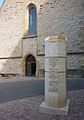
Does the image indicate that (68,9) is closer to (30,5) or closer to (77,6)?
(77,6)

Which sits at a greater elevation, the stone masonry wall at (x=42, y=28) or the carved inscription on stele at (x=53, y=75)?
the stone masonry wall at (x=42, y=28)

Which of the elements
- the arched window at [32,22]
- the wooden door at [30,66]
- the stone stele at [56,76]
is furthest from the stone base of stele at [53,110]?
the arched window at [32,22]

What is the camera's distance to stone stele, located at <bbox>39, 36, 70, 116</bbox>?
5.38 metres

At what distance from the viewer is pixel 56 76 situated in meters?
5.38

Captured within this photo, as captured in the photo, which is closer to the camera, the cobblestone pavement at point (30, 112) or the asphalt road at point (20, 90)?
the cobblestone pavement at point (30, 112)

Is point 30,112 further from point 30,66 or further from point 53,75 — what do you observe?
point 30,66

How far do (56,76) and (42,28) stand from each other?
14.1m

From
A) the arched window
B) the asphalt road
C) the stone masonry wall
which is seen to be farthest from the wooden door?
the asphalt road

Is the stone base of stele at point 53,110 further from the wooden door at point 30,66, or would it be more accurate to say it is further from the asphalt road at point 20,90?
the wooden door at point 30,66

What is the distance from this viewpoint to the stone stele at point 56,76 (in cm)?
538

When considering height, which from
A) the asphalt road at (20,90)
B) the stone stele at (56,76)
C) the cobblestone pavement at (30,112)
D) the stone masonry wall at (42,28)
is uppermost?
the stone masonry wall at (42,28)

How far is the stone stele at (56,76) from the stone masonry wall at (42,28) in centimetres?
1192

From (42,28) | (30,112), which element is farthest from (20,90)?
(42,28)

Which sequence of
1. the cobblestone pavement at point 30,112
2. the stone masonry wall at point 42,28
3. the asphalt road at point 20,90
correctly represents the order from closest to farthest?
the cobblestone pavement at point 30,112
the asphalt road at point 20,90
the stone masonry wall at point 42,28
